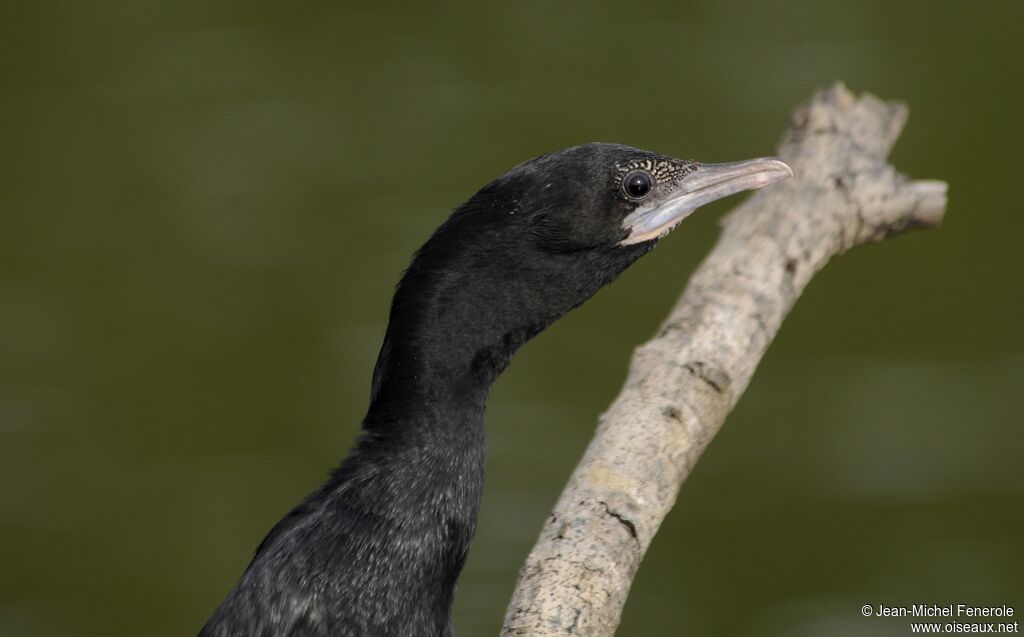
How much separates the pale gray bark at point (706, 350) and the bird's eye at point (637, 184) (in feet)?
1.48

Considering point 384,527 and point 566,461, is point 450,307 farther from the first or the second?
point 566,461

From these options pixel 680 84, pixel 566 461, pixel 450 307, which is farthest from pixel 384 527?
pixel 680 84

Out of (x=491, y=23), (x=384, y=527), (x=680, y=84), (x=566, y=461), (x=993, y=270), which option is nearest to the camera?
(x=384, y=527)

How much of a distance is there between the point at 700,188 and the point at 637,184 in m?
0.25

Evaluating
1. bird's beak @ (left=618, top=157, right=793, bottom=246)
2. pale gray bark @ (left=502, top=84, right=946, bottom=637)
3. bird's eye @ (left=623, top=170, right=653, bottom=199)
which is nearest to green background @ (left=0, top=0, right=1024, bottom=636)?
pale gray bark @ (left=502, top=84, right=946, bottom=637)

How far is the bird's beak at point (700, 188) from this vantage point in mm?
4223

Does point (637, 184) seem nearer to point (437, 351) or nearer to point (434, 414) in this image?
point (437, 351)

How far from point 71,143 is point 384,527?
26.4 ft

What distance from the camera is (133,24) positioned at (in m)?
12.3

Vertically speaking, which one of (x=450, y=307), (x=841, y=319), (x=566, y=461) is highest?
(x=841, y=319)

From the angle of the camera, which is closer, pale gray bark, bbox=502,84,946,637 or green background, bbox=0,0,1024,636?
pale gray bark, bbox=502,84,946,637

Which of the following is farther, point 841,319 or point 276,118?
point 276,118

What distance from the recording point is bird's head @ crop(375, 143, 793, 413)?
3.91m

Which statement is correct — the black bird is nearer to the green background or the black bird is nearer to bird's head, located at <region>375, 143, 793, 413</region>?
bird's head, located at <region>375, 143, 793, 413</region>
